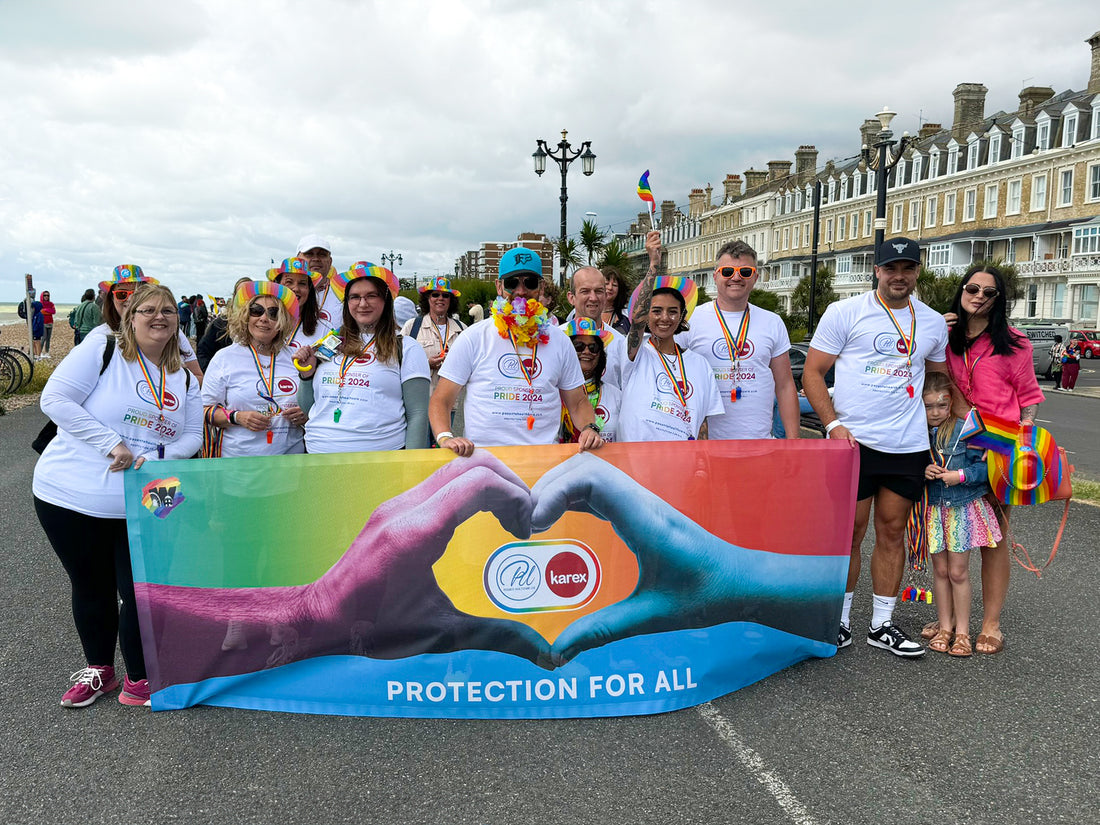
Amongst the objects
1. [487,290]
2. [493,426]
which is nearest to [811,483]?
[493,426]

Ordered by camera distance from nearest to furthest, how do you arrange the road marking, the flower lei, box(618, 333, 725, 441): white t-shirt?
1. the road marking
2. the flower lei
3. box(618, 333, 725, 441): white t-shirt

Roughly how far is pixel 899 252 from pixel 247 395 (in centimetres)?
359

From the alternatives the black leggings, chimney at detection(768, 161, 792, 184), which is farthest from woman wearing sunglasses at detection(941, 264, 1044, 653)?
chimney at detection(768, 161, 792, 184)

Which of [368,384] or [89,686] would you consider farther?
[368,384]

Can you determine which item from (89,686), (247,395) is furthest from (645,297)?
(89,686)

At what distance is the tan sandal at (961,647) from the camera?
423cm

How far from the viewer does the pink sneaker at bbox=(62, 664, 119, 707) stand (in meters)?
3.60

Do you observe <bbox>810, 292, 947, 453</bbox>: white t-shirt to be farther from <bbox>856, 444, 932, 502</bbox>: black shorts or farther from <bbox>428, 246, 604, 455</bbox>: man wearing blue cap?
<bbox>428, 246, 604, 455</bbox>: man wearing blue cap

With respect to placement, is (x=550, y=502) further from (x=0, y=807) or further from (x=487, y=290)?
(x=487, y=290)

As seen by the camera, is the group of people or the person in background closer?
the group of people

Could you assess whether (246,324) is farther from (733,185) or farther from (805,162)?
(733,185)

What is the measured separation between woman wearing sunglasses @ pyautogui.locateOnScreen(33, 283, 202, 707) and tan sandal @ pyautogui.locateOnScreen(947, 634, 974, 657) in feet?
13.5

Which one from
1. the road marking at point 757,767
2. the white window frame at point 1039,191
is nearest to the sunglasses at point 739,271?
the road marking at point 757,767

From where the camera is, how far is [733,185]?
88562 mm
